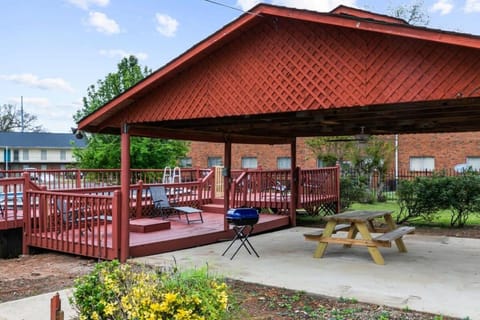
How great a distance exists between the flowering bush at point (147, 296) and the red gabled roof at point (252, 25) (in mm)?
3556

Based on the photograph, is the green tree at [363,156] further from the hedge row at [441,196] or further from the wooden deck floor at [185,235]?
the wooden deck floor at [185,235]

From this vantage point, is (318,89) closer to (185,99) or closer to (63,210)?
(185,99)

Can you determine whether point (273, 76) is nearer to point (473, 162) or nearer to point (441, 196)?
point (441, 196)

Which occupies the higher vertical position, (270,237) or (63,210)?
(63,210)

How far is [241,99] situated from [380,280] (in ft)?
10.5

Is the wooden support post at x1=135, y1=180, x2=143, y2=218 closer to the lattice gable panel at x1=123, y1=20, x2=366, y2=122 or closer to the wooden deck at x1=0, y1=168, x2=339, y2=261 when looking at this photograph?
the wooden deck at x1=0, y1=168, x2=339, y2=261

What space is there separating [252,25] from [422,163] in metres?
20.1

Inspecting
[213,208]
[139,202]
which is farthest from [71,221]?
[213,208]

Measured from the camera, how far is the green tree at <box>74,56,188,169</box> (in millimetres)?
18797

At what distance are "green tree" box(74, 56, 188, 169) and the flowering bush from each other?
1522cm

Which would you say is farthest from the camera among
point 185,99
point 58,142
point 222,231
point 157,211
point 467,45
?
point 58,142

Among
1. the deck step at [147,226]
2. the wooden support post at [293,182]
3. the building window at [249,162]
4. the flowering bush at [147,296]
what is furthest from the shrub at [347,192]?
the building window at [249,162]

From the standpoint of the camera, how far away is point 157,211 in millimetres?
12500

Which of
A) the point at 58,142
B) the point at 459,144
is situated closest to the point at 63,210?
the point at 459,144
